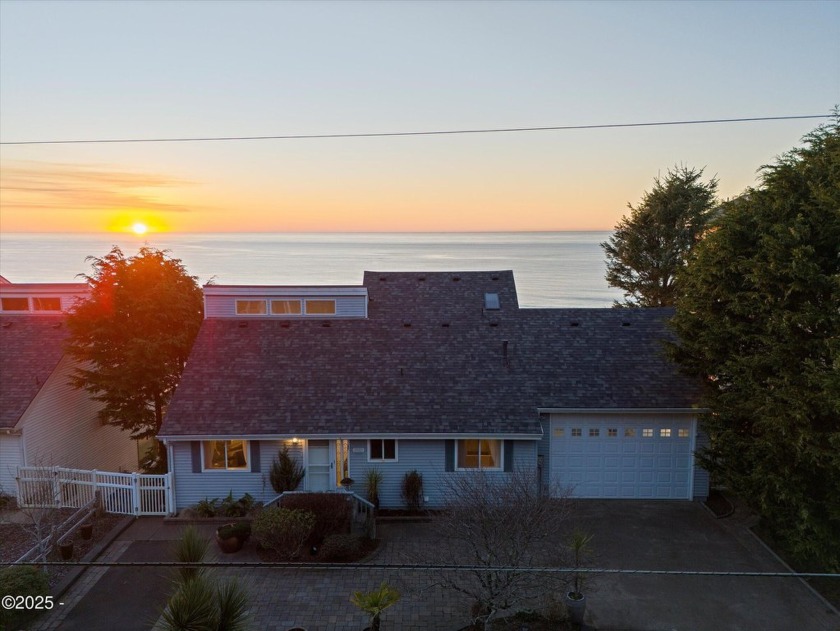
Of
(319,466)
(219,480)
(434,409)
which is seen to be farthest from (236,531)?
(434,409)

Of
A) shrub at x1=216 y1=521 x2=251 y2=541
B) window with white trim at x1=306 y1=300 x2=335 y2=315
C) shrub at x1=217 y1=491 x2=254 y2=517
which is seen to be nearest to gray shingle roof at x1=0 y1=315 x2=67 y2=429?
shrub at x1=217 y1=491 x2=254 y2=517

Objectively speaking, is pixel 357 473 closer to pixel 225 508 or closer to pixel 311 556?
pixel 311 556

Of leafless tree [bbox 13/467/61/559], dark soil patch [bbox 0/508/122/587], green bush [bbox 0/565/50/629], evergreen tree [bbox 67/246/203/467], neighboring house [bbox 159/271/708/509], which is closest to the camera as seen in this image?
green bush [bbox 0/565/50/629]

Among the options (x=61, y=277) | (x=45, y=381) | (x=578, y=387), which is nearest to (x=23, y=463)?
(x=45, y=381)

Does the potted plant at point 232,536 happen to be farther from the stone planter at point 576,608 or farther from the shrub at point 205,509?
the stone planter at point 576,608

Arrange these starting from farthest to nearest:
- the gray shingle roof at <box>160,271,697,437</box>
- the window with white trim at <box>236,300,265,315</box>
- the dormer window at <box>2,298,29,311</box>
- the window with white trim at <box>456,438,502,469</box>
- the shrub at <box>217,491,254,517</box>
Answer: the dormer window at <box>2,298,29,311</box>, the window with white trim at <box>236,300,265,315</box>, the window with white trim at <box>456,438,502,469</box>, the gray shingle roof at <box>160,271,697,437</box>, the shrub at <box>217,491,254,517</box>

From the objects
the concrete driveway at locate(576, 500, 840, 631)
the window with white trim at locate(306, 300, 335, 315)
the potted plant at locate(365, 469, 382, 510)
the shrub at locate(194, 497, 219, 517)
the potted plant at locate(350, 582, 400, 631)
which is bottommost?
the concrete driveway at locate(576, 500, 840, 631)

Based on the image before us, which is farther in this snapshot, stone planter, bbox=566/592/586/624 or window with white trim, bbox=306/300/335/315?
window with white trim, bbox=306/300/335/315

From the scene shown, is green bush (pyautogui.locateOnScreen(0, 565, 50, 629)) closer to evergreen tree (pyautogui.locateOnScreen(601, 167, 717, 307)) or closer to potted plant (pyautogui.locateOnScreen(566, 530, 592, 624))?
potted plant (pyautogui.locateOnScreen(566, 530, 592, 624))
